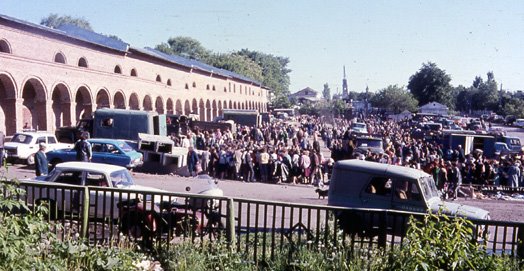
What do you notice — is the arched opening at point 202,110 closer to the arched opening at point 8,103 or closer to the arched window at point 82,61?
the arched window at point 82,61

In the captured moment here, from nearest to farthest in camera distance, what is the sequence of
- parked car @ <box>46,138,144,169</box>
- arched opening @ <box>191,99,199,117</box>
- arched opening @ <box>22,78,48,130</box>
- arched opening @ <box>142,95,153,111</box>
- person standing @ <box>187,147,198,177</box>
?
1. parked car @ <box>46,138,144,169</box>
2. person standing @ <box>187,147,198,177</box>
3. arched opening @ <box>22,78,48,130</box>
4. arched opening @ <box>142,95,153,111</box>
5. arched opening @ <box>191,99,199,117</box>

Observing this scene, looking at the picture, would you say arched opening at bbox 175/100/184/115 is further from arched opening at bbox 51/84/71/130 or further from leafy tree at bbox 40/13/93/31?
leafy tree at bbox 40/13/93/31

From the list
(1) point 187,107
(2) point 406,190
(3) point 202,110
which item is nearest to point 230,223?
(2) point 406,190

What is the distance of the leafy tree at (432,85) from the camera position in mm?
92562

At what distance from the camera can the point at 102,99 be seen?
36.8 m

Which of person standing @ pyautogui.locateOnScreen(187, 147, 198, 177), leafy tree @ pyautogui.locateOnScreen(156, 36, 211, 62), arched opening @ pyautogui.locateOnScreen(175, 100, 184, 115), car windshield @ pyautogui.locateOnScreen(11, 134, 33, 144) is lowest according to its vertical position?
person standing @ pyautogui.locateOnScreen(187, 147, 198, 177)

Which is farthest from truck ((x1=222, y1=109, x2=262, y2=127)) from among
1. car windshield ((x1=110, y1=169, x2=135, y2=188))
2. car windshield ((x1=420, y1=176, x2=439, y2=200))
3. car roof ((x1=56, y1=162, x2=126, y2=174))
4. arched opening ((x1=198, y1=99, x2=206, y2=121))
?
car windshield ((x1=420, y1=176, x2=439, y2=200))

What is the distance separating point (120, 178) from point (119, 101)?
29.1 metres

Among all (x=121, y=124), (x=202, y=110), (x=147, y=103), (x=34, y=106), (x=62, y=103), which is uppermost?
(x=147, y=103)

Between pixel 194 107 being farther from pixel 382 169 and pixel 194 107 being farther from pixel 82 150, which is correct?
pixel 382 169

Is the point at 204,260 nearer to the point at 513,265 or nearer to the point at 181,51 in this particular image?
the point at 513,265

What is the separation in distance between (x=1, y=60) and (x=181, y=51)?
3574 inches

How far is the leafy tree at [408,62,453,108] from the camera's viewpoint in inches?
3644

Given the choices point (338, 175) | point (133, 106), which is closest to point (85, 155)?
point (338, 175)
